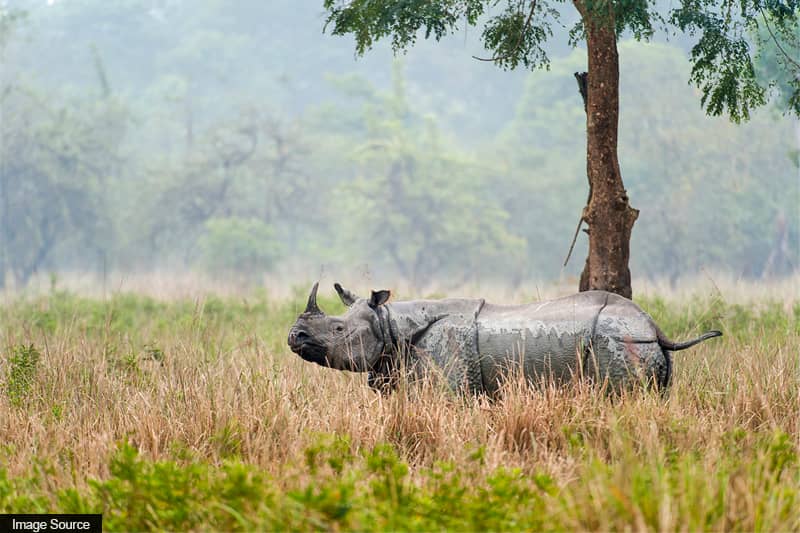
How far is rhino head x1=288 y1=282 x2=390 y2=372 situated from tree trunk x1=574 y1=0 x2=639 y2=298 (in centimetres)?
207

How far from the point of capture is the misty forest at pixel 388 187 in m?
35.4

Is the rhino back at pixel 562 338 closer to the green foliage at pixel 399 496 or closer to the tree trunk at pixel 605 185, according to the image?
the green foliage at pixel 399 496

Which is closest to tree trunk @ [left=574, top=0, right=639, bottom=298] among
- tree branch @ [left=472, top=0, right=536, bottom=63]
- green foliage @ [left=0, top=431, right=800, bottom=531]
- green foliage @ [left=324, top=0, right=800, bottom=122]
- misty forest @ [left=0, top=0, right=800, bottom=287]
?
green foliage @ [left=324, top=0, right=800, bottom=122]

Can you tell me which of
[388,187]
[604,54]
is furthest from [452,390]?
[388,187]

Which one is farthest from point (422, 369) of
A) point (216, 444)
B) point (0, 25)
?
point (0, 25)

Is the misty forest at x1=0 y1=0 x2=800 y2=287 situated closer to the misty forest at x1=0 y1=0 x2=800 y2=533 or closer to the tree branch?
the misty forest at x1=0 y1=0 x2=800 y2=533

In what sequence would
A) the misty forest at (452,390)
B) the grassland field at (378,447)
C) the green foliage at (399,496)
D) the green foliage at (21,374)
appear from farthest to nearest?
the green foliage at (21,374) < the misty forest at (452,390) < the grassland field at (378,447) < the green foliage at (399,496)

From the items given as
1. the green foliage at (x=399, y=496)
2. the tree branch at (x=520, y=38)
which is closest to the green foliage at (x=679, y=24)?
the tree branch at (x=520, y=38)

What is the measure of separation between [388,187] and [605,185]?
1257 inches

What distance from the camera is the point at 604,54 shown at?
748cm

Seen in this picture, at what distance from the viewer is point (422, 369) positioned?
6.05 meters

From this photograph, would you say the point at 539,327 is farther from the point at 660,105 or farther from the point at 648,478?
the point at 660,105

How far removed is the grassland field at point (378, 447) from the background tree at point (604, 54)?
0.97m

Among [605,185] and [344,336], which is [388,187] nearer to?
[605,185]
